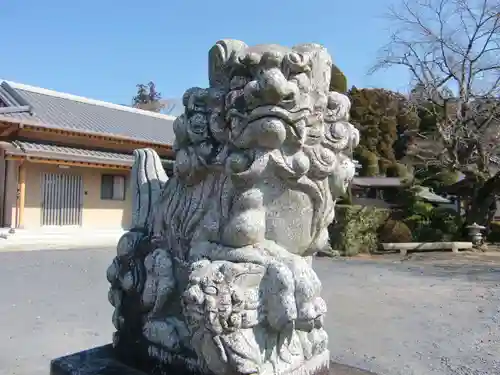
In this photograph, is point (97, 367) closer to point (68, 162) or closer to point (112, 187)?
point (68, 162)

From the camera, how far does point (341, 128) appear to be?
194cm

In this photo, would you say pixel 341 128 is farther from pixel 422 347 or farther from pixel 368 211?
pixel 368 211

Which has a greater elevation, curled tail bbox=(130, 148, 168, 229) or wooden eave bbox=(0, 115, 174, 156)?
wooden eave bbox=(0, 115, 174, 156)

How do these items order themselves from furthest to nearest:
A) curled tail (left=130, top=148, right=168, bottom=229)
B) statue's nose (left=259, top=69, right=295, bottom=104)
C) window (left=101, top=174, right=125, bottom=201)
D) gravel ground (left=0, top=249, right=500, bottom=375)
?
window (left=101, top=174, right=125, bottom=201)
gravel ground (left=0, top=249, right=500, bottom=375)
curled tail (left=130, top=148, right=168, bottom=229)
statue's nose (left=259, top=69, right=295, bottom=104)

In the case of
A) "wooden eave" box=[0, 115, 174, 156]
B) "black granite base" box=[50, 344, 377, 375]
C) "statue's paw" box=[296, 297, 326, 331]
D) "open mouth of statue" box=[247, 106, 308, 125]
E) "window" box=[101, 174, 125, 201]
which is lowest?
"black granite base" box=[50, 344, 377, 375]

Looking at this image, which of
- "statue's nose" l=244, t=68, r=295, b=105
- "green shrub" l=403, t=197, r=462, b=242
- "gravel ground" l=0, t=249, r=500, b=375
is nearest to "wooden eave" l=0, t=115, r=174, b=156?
"gravel ground" l=0, t=249, r=500, b=375

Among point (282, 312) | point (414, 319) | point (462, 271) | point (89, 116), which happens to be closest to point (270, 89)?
point (282, 312)

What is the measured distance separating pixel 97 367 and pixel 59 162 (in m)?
11.9

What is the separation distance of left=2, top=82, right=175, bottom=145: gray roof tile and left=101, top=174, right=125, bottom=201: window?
146cm

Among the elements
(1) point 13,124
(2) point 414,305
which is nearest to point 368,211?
(2) point 414,305

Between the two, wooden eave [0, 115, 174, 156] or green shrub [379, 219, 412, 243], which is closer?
wooden eave [0, 115, 174, 156]

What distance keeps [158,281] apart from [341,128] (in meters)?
1.01

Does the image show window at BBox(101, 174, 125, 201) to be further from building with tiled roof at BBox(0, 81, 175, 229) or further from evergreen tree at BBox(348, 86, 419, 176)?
evergreen tree at BBox(348, 86, 419, 176)

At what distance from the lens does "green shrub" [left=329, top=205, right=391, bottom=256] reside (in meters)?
11.9
